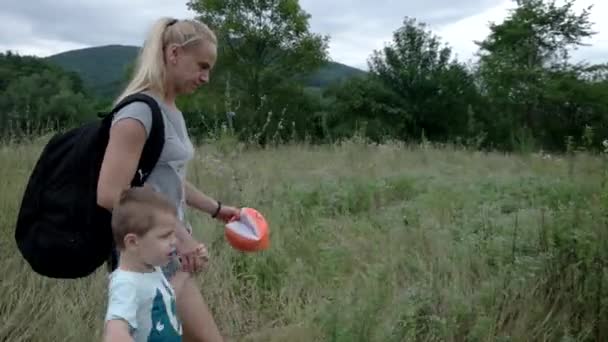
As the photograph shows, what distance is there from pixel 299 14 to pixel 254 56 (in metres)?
3.56

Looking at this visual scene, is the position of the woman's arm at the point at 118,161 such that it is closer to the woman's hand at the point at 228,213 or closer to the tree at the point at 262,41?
the woman's hand at the point at 228,213

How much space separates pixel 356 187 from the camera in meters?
6.42

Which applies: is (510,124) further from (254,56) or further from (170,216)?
(170,216)

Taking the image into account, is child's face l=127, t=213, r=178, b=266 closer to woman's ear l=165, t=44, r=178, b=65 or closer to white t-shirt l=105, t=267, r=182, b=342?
white t-shirt l=105, t=267, r=182, b=342

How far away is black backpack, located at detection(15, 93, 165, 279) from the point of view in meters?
1.99

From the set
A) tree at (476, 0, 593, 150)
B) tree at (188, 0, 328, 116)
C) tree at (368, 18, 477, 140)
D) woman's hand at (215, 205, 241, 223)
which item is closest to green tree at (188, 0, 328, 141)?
tree at (188, 0, 328, 116)

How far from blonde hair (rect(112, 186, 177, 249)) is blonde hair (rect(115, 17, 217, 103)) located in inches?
16.3

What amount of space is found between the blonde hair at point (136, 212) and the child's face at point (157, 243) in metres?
0.01

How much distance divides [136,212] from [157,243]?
0.11 metres

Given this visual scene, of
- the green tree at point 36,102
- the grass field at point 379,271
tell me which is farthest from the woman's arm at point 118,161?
the green tree at point 36,102

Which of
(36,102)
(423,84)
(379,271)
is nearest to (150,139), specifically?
(379,271)

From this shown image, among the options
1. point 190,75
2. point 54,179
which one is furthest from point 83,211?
point 190,75

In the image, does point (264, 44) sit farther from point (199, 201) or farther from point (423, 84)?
point (199, 201)

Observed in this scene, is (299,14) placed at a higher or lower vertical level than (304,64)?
higher
